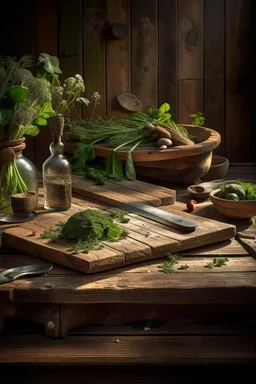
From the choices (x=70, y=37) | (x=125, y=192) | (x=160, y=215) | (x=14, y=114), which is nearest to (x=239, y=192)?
(x=160, y=215)

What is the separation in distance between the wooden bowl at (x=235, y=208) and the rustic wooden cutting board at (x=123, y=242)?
6.2 inches

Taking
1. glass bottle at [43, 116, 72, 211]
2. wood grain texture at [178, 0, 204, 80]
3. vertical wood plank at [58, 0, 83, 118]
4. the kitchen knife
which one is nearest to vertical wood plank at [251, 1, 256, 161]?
wood grain texture at [178, 0, 204, 80]

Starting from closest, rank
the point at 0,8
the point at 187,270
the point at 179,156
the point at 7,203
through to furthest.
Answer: the point at 187,270 < the point at 7,203 < the point at 179,156 < the point at 0,8

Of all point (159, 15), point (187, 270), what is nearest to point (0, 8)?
point (159, 15)

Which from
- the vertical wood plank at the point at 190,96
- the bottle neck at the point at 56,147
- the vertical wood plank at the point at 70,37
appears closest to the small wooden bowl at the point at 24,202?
the bottle neck at the point at 56,147

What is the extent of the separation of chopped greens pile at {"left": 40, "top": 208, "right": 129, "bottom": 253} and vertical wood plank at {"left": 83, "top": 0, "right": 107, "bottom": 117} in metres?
1.95

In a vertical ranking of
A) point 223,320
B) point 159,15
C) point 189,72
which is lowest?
point 223,320

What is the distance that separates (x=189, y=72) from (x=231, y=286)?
2474 millimetres

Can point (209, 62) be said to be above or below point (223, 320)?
above

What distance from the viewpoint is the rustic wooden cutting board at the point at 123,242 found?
11.2 ft

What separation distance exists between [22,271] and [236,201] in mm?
1147

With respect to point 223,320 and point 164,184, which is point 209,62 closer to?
point 164,184

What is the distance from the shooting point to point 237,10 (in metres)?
5.43

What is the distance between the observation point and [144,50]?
5.48 meters
